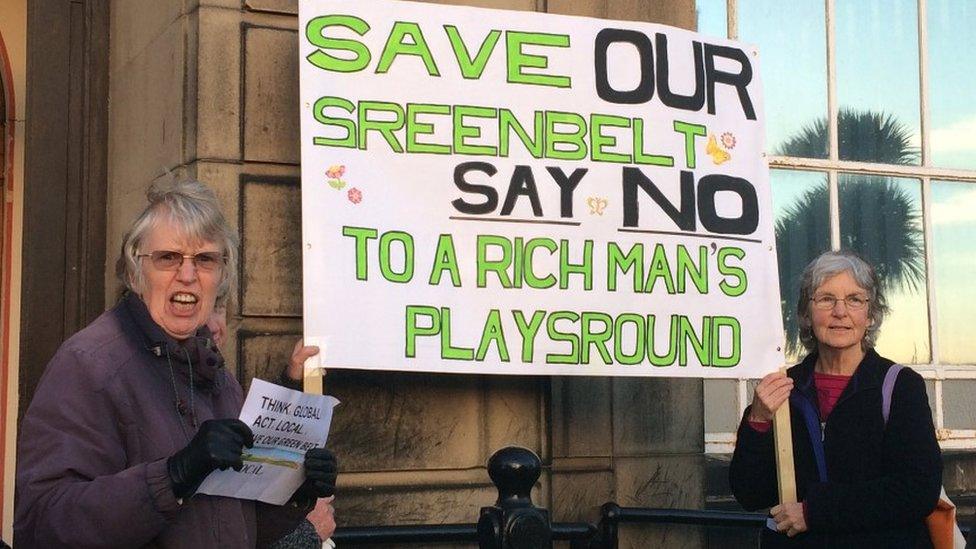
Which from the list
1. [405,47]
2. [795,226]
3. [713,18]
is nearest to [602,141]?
[405,47]

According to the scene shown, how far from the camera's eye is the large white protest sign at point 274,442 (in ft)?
8.97

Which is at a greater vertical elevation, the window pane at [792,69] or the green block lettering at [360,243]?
the window pane at [792,69]

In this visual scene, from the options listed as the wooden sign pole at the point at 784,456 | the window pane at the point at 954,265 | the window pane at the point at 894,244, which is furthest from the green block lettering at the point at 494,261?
Result: the window pane at the point at 954,265

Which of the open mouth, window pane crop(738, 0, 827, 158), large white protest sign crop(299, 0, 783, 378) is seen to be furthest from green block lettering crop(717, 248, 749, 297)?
the open mouth

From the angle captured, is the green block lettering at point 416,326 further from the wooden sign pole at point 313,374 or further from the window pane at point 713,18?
the window pane at point 713,18

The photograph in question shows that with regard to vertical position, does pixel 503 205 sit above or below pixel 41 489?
above

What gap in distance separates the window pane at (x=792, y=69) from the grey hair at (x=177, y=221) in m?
3.47

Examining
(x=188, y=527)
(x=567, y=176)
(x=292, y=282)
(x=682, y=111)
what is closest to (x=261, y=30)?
(x=292, y=282)

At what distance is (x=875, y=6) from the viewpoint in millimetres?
6141

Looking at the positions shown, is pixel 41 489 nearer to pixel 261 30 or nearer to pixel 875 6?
pixel 261 30

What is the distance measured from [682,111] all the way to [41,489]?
2.65 m

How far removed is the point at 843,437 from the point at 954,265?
283cm

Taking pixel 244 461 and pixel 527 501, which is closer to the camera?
pixel 244 461

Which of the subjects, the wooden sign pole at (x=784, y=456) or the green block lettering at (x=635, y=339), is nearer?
the wooden sign pole at (x=784, y=456)
